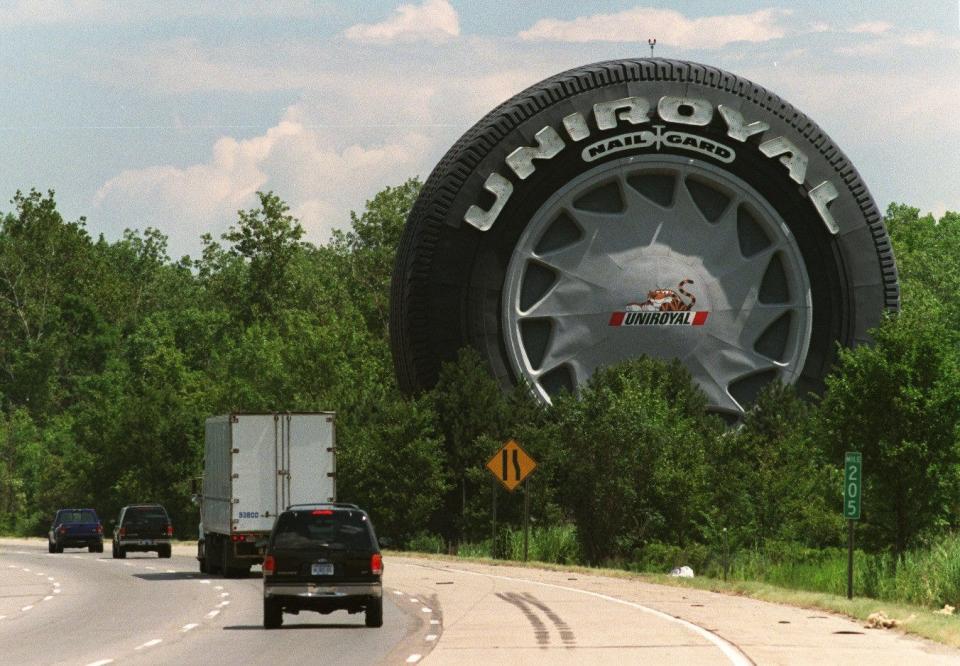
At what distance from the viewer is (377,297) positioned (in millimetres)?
104500

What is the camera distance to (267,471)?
3988 cm

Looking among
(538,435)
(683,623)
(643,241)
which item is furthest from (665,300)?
(683,623)

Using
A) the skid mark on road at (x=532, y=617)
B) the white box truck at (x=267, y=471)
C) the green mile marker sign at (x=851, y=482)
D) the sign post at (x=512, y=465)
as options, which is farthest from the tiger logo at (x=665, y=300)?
the green mile marker sign at (x=851, y=482)

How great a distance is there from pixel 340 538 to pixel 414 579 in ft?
39.5

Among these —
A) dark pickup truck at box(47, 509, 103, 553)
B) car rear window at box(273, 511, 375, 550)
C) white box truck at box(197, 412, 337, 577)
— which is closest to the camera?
car rear window at box(273, 511, 375, 550)

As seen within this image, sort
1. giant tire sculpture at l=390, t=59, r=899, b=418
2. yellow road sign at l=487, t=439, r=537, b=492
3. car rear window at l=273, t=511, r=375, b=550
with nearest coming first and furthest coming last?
car rear window at l=273, t=511, r=375, b=550 → yellow road sign at l=487, t=439, r=537, b=492 → giant tire sculpture at l=390, t=59, r=899, b=418

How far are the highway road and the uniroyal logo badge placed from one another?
16.9 metres

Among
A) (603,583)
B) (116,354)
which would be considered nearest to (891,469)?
(603,583)

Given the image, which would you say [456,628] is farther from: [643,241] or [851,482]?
[643,241]

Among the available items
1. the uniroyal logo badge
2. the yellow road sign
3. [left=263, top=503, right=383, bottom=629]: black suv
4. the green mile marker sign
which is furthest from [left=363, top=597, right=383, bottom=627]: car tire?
the uniroyal logo badge

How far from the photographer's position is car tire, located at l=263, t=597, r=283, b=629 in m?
25.9

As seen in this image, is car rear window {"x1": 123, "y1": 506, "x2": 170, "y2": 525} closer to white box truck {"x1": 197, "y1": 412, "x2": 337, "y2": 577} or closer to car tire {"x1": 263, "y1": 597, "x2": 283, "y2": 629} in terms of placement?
white box truck {"x1": 197, "y1": 412, "x2": 337, "y2": 577}

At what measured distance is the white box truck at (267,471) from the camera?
131 ft

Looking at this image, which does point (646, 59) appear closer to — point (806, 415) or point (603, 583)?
point (806, 415)
